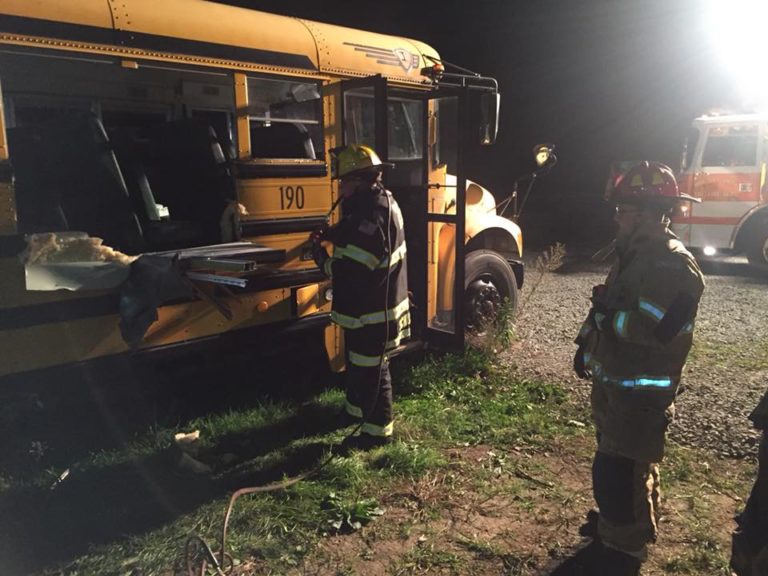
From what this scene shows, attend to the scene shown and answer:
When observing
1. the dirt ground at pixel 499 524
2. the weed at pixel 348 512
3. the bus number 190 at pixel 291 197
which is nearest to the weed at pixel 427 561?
the dirt ground at pixel 499 524

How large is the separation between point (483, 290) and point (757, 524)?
12.7 feet

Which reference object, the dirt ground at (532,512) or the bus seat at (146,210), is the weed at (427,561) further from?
the bus seat at (146,210)

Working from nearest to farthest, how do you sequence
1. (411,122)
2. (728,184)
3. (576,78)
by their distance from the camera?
1. (411,122)
2. (728,184)
3. (576,78)

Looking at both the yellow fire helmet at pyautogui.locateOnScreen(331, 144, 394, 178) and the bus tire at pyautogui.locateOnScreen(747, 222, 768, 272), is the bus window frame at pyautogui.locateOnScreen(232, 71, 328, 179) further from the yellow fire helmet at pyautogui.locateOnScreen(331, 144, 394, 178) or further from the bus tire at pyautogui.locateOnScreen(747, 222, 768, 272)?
the bus tire at pyautogui.locateOnScreen(747, 222, 768, 272)

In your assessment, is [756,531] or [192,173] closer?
[756,531]

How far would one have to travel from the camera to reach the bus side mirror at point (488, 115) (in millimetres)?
5215

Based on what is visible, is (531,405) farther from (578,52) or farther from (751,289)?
(578,52)

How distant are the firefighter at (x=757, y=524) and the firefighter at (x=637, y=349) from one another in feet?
1.23

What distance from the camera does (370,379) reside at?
12.9 feet

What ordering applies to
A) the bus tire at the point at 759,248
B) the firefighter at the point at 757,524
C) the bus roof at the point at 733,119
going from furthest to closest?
the bus roof at the point at 733,119, the bus tire at the point at 759,248, the firefighter at the point at 757,524

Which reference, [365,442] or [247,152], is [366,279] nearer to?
[365,442]

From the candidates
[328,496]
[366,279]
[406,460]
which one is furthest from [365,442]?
[366,279]

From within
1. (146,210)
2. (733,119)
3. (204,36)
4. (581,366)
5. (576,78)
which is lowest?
(581,366)

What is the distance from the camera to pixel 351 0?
567 inches
